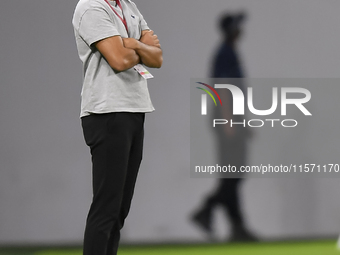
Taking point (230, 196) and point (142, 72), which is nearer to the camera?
point (142, 72)

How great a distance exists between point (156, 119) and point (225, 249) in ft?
2.97

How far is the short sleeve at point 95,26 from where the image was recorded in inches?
56.8

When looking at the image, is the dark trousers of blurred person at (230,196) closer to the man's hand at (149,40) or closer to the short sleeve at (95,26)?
the man's hand at (149,40)

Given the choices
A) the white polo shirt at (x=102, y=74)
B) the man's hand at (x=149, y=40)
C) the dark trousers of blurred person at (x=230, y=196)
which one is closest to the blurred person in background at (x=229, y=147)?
the dark trousers of blurred person at (x=230, y=196)

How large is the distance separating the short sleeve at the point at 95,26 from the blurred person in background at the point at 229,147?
1276mm

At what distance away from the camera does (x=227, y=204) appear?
2656 millimetres

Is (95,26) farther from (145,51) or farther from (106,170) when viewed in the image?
(106,170)

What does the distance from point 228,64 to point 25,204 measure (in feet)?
5.01

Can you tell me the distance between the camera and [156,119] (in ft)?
8.66

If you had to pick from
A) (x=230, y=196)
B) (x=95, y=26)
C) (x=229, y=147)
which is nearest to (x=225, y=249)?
(x=230, y=196)

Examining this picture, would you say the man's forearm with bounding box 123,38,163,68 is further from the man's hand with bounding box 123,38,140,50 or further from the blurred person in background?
the blurred person in background

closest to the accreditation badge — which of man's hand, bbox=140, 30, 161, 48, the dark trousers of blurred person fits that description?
man's hand, bbox=140, 30, 161, 48

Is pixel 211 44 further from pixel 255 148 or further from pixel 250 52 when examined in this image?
pixel 255 148

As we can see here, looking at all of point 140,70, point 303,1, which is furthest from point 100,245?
point 303,1
